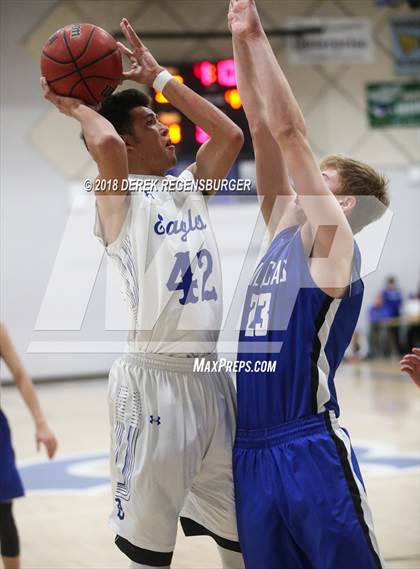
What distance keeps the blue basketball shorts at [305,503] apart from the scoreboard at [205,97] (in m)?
6.47

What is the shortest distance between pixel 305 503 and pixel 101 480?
4466 mm

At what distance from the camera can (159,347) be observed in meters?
2.80

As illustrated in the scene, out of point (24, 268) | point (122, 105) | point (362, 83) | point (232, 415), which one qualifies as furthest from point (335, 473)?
point (362, 83)

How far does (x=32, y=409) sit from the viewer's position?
4391mm

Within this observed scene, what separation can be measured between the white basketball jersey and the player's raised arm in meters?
0.34

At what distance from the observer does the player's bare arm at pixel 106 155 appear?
2637mm

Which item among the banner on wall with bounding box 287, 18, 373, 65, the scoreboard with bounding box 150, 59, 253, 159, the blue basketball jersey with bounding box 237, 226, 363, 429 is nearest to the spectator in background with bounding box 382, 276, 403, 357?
the banner on wall with bounding box 287, 18, 373, 65

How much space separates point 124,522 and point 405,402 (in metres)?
7.77

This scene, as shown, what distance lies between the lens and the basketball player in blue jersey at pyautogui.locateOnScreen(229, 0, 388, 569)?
2424 millimetres

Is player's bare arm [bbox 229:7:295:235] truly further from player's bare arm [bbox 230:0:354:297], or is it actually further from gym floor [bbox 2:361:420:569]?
gym floor [bbox 2:361:420:569]

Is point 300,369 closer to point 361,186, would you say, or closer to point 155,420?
point 155,420

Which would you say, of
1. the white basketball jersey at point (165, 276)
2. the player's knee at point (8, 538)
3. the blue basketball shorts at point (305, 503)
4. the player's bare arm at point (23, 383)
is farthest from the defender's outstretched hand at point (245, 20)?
the player's knee at point (8, 538)

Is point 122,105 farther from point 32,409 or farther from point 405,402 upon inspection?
point 405,402

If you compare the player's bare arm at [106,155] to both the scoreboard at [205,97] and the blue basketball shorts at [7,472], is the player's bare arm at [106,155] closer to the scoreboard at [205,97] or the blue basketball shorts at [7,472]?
the blue basketball shorts at [7,472]
